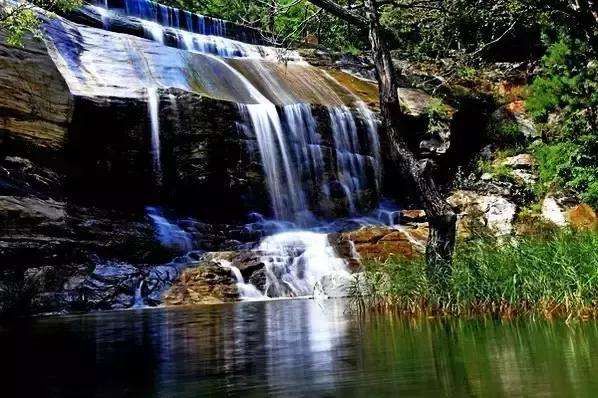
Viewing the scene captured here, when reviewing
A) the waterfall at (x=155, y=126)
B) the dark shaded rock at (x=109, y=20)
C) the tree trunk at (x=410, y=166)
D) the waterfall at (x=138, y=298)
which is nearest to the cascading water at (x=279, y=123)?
the waterfall at (x=155, y=126)

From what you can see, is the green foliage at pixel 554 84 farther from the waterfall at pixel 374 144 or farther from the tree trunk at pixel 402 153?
the tree trunk at pixel 402 153

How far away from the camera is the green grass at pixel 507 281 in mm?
6352

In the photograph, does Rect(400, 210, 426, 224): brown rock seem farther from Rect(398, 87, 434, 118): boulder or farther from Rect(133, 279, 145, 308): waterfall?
Rect(133, 279, 145, 308): waterfall

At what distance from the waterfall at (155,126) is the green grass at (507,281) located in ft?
36.4

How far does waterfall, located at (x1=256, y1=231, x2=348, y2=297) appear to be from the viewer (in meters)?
14.5

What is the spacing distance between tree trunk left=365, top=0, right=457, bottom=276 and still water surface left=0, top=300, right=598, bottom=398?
1397 millimetres

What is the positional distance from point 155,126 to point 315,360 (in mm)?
13865

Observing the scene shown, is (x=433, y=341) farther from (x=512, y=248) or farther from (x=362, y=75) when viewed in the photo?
(x=362, y=75)

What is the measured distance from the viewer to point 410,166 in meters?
8.79

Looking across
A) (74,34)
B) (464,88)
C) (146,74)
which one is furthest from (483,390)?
(464,88)

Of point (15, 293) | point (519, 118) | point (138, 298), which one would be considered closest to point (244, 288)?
point (138, 298)

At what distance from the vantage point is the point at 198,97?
18.1 m

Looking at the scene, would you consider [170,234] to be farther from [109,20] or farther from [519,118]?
[519,118]

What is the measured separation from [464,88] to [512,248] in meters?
19.0
